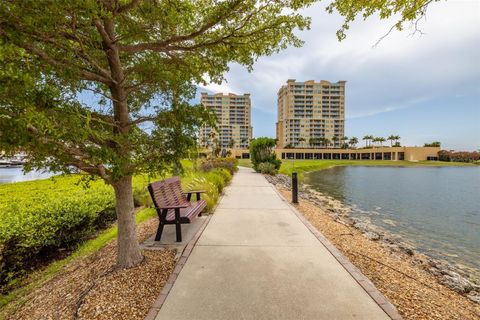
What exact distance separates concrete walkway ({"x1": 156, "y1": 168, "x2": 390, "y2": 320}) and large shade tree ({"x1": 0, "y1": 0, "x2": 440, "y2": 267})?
1.35 metres

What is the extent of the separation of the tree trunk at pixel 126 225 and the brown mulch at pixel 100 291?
166mm

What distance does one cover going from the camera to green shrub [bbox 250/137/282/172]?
2078 centimetres

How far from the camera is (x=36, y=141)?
7.11 feet

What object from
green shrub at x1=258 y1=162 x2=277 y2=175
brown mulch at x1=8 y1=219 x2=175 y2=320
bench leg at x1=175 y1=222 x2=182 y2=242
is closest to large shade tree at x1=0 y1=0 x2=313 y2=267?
brown mulch at x1=8 y1=219 x2=175 y2=320

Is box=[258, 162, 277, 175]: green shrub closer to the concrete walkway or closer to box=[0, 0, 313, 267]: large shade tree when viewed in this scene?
the concrete walkway

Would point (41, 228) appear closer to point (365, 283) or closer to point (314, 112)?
point (365, 283)

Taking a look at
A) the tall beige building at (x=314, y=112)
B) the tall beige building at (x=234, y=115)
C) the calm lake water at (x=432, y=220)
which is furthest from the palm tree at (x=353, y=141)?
the calm lake water at (x=432, y=220)

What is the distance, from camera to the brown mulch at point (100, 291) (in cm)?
275

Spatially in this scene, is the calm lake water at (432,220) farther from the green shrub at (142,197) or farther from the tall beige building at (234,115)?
the tall beige building at (234,115)

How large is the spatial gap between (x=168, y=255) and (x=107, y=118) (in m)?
2.59

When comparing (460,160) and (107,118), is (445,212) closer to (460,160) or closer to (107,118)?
(107,118)

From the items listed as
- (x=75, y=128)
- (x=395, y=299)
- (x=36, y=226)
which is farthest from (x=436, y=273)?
(x=36, y=226)

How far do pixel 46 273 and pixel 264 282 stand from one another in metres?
3.85

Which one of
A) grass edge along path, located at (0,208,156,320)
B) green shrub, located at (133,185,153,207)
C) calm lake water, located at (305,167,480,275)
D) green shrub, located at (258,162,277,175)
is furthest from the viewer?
green shrub, located at (258,162,277,175)
